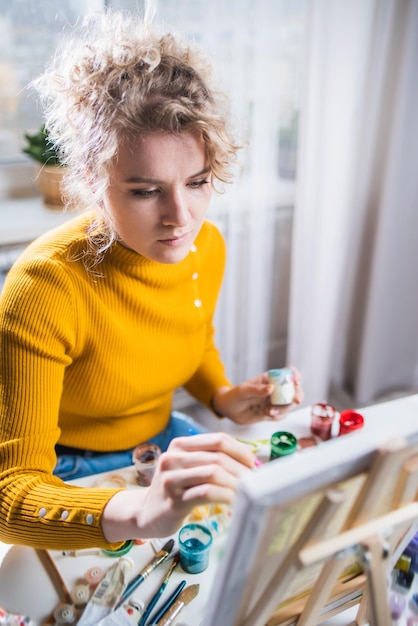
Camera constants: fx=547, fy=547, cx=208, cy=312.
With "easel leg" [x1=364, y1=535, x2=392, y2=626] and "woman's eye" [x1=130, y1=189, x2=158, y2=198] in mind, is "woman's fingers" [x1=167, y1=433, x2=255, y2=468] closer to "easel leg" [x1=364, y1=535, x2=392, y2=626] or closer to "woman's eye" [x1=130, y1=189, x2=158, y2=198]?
"easel leg" [x1=364, y1=535, x2=392, y2=626]

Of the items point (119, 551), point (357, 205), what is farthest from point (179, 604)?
point (357, 205)

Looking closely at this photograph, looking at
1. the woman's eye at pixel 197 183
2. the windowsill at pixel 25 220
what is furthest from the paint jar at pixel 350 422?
the windowsill at pixel 25 220

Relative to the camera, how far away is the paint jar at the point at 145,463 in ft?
2.93

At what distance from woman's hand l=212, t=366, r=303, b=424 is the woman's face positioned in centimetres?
34

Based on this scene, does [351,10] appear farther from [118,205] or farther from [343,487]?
[343,487]

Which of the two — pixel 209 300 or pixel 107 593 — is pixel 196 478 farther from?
pixel 209 300

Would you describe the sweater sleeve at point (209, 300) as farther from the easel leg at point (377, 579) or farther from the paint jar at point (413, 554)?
the easel leg at point (377, 579)

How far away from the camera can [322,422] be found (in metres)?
0.98

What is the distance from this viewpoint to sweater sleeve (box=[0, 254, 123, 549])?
2.31 ft

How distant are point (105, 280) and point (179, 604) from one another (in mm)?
504

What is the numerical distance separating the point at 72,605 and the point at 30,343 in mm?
354

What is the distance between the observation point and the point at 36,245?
2.97 feet

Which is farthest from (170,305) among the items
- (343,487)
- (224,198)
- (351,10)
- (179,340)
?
(351,10)

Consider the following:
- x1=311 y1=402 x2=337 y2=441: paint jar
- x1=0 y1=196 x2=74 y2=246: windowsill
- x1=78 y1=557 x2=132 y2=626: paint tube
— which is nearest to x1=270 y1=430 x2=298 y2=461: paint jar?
x1=311 y1=402 x2=337 y2=441: paint jar
